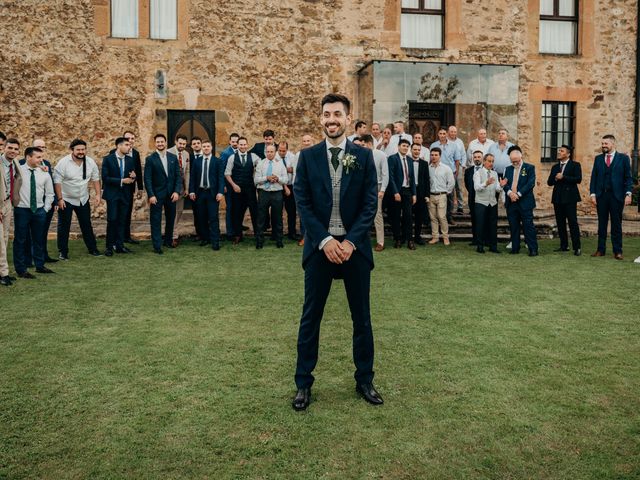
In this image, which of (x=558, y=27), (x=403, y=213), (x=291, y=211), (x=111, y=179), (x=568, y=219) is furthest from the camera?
(x=558, y=27)

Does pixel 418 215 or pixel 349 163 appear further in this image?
pixel 418 215

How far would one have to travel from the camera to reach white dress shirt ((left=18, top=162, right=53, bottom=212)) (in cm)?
873

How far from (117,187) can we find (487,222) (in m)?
6.47

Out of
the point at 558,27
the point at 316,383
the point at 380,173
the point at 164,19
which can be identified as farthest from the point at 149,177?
the point at 558,27

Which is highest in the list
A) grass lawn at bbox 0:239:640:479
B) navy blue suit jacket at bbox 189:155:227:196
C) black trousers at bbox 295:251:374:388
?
navy blue suit jacket at bbox 189:155:227:196

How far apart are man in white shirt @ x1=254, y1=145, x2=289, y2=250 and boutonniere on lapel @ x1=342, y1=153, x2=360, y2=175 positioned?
7339 millimetres

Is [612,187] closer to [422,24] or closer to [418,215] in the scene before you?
[418,215]

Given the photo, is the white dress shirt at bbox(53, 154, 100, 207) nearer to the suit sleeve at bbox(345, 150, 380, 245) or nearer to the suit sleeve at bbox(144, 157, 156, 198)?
the suit sleeve at bbox(144, 157, 156, 198)

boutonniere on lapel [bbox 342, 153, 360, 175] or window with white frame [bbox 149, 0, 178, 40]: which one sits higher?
window with white frame [bbox 149, 0, 178, 40]

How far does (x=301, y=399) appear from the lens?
4.00 metres

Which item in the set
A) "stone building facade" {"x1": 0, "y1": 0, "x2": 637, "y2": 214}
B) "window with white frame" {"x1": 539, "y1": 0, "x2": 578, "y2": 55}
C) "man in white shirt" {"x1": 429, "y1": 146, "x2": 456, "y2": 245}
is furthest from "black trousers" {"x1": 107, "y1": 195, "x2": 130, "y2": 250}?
"window with white frame" {"x1": 539, "y1": 0, "x2": 578, "y2": 55}

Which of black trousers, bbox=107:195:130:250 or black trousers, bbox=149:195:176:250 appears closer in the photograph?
black trousers, bbox=107:195:130:250

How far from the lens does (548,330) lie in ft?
19.0

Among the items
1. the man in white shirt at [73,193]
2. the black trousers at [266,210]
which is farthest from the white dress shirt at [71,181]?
the black trousers at [266,210]
